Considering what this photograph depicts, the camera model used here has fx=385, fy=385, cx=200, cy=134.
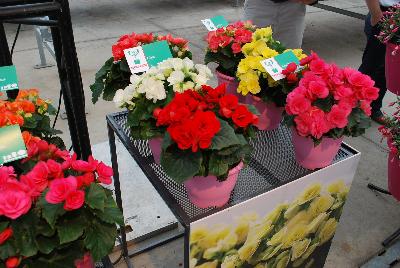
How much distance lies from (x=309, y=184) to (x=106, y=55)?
11.4 feet

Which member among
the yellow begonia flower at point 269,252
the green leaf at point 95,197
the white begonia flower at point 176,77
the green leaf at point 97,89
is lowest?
the yellow begonia flower at point 269,252

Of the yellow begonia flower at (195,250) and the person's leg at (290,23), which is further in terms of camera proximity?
the person's leg at (290,23)

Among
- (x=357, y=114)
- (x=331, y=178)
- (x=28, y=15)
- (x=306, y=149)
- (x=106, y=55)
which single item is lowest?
(x=106, y=55)

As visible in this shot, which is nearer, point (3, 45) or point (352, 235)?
point (3, 45)

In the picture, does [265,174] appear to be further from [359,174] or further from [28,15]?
[359,174]

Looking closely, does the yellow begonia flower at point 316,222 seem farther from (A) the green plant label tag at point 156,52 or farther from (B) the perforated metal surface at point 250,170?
(A) the green plant label tag at point 156,52

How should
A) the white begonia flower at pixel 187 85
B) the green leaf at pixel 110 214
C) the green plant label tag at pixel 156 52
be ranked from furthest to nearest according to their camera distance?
the green plant label tag at pixel 156 52
the white begonia flower at pixel 187 85
the green leaf at pixel 110 214

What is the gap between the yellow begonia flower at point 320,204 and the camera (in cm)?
139

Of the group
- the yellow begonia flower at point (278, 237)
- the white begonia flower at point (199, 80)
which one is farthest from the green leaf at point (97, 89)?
the yellow begonia flower at point (278, 237)

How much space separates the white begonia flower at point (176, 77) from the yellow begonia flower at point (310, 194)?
1.85 feet

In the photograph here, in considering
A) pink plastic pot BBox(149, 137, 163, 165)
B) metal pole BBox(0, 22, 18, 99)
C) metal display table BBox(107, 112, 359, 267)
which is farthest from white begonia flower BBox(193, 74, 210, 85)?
metal pole BBox(0, 22, 18, 99)

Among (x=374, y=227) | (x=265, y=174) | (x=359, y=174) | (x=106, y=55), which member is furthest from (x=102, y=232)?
(x=106, y=55)

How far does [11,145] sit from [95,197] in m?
0.29

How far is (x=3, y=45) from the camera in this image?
1.50 metres
